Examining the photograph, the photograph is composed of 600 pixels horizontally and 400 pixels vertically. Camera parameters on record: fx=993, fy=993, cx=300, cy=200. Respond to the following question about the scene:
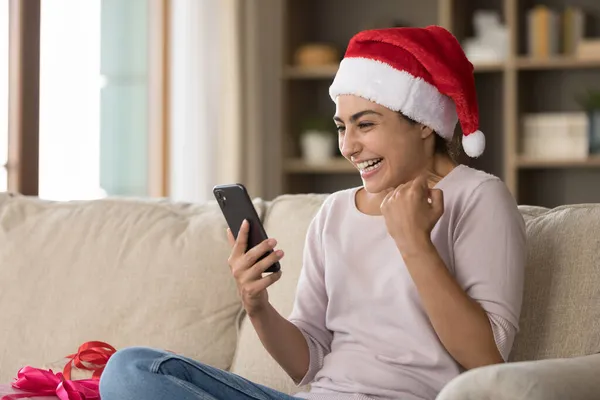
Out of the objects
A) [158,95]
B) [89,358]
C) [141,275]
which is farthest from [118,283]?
[158,95]

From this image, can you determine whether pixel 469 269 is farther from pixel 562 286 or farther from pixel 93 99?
pixel 93 99

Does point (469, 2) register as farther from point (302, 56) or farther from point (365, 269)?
point (365, 269)

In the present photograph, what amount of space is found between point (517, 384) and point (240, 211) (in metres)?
0.66

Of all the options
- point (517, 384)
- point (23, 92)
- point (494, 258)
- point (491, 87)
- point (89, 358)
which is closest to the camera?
point (517, 384)

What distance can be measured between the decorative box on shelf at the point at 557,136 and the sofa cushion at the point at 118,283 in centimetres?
256

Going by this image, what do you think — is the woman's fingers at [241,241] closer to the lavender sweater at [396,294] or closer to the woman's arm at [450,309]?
the lavender sweater at [396,294]

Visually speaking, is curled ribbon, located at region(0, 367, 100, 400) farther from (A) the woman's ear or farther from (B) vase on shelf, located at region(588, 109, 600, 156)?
(B) vase on shelf, located at region(588, 109, 600, 156)

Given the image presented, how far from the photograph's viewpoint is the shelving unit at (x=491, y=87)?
4465mm

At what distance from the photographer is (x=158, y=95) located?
4.54 metres

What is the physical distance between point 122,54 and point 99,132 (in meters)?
0.39

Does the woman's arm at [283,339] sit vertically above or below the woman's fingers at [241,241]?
below

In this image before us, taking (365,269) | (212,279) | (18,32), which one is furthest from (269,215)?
(18,32)

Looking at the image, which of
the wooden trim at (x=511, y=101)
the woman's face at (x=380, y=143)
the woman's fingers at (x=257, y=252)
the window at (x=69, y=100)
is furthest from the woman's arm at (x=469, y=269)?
the wooden trim at (x=511, y=101)

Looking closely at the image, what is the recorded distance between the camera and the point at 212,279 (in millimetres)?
2113
